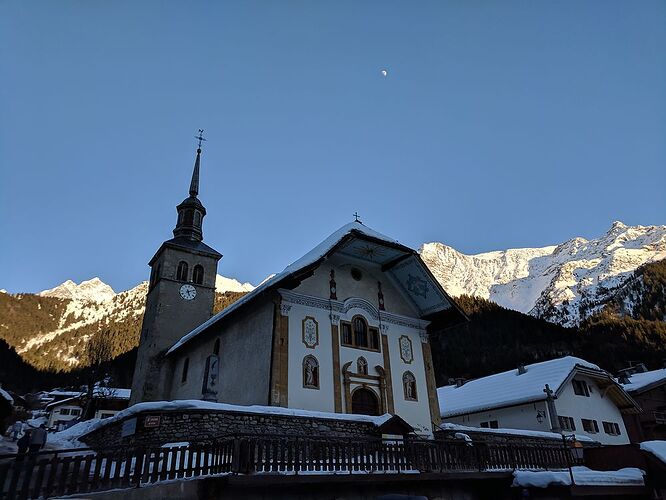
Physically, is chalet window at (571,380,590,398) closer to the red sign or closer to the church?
the church

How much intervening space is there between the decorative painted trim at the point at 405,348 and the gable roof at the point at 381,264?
1.81m

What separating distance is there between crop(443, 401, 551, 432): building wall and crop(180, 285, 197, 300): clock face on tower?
20.1 metres

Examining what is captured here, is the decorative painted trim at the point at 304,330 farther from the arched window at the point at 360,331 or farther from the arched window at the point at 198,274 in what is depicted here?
the arched window at the point at 198,274

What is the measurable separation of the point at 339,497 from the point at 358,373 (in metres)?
9.93

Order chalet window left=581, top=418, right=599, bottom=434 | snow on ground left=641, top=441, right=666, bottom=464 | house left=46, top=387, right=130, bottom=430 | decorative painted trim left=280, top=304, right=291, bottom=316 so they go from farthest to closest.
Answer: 1. house left=46, top=387, right=130, bottom=430
2. chalet window left=581, top=418, right=599, bottom=434
3. decorative painted trim left=280, top=304, right=291, bottom=316
4. snow on ground left=641, top=441, right=666, bottom=464

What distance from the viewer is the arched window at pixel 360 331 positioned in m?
22.4

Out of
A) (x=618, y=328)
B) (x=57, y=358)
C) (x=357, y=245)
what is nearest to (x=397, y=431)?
(x=357, y=245)

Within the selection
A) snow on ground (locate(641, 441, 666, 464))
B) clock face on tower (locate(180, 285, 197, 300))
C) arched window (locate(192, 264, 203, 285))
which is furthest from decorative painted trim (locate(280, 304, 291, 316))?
arched window (locate(192, 264, 203, 285))

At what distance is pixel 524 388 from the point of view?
32.3 m

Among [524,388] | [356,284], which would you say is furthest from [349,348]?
[524,388]

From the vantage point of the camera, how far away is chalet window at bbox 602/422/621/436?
33688mm

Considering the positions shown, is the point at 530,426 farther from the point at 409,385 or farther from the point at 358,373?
the point at 358,373

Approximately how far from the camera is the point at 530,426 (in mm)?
30172

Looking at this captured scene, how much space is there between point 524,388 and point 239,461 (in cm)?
2670
